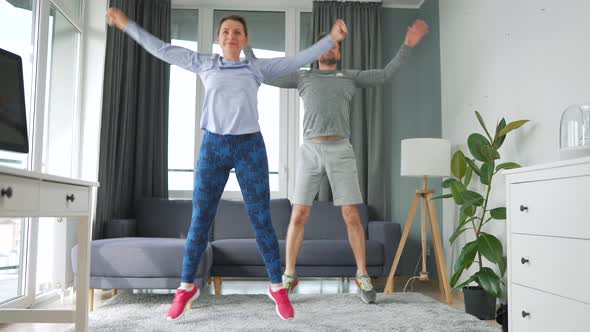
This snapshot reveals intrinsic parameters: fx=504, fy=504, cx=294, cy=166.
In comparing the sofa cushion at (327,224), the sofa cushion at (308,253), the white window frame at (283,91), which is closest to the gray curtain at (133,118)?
the white window frame at (283,91)

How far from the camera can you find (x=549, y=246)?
1.76 metres

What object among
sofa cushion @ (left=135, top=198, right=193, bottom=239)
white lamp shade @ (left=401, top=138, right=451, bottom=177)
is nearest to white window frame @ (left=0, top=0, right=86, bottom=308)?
sofa cushion @ (left=135, top=198, right=193, bottom=239)

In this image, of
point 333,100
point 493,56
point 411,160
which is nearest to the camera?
point 333,100

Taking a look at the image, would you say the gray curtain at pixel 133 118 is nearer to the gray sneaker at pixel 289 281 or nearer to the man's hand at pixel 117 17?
the gray sneaker at pixel 289 281

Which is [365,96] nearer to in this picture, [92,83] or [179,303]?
[92,83]

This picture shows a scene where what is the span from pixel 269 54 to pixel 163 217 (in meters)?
1.93

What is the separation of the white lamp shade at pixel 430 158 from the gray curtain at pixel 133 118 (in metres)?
2.30

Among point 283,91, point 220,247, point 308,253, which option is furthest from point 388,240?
point 283,91

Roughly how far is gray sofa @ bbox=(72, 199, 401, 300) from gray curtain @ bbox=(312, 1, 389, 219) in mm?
388

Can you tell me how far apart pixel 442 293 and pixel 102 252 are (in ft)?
7.91

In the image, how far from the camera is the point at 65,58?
12.3 feet

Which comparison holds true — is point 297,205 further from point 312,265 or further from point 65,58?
point 65,58

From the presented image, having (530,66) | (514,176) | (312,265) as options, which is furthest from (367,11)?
(514,176)

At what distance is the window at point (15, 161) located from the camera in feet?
9.55
